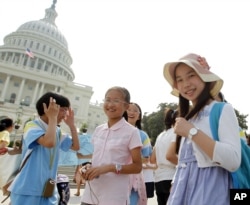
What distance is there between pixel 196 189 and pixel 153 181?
2698 mm

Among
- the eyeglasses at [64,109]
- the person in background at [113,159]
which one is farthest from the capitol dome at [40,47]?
the person in background at [113,159]

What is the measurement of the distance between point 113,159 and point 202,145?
1065mm

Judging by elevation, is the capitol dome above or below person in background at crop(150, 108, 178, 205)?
above

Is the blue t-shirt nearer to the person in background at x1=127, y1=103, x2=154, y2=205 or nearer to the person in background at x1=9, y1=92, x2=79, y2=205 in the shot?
the person in background at x1=9, y1=92, x2=79, y2=205

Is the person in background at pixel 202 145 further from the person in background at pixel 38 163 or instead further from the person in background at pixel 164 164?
the person in background at pixel 164 164

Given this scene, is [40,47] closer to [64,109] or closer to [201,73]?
[64,109]

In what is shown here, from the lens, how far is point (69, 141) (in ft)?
9.29

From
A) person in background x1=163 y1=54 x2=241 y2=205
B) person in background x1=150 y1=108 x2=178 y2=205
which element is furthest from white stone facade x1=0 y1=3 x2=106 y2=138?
person in background x1=163 y1=54 x2=241 y2=205

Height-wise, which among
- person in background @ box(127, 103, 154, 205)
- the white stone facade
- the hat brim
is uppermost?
the white stone facade

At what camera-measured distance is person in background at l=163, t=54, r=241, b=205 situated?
4.37 feet

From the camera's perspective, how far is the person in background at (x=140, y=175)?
2975mm

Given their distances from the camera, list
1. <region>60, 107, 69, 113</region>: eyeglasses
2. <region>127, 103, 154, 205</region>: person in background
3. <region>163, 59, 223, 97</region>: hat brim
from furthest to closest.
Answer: <region>127, 103, 154, 205</region>: person in background, <region>60, 107, 69, 113</region>: eyeglasses, <region>163, 59, 223, 97</region>: hat brim

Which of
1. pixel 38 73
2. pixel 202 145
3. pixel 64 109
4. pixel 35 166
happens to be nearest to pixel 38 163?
pixel 35 166

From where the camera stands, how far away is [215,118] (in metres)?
1.45
